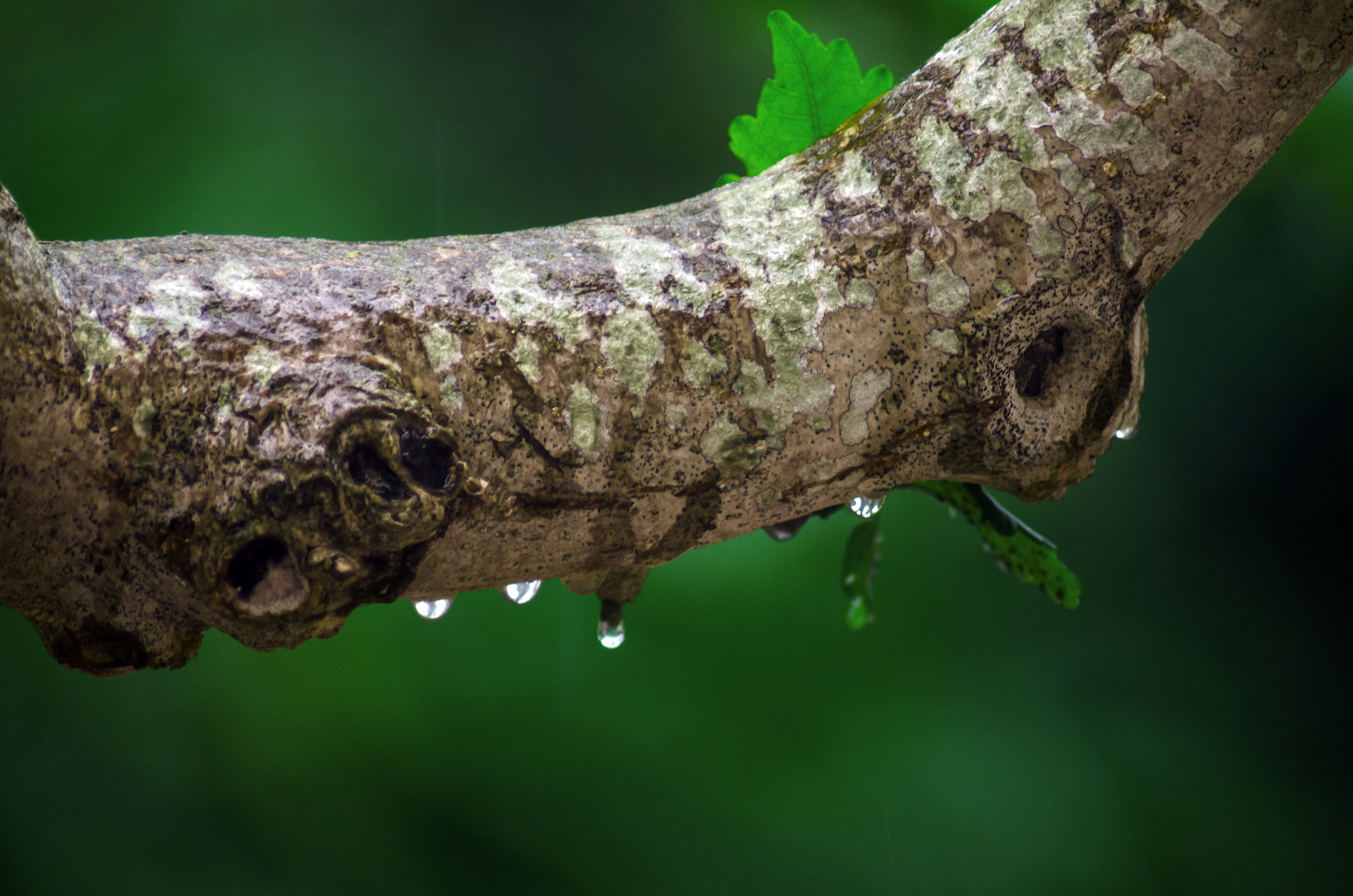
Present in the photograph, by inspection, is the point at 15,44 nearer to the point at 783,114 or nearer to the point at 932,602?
the point at 783,114

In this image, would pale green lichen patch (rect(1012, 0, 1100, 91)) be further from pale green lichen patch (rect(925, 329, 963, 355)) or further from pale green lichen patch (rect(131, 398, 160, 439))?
pale green lichen patch (rect(131, 398, 160, 439))

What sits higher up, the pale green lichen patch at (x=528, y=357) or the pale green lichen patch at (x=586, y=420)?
the pale green lichen patch at (x=528, y=357)

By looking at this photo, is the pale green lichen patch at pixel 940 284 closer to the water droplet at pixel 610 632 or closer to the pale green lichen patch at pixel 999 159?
the pale green lichen patch at pixel 999 159

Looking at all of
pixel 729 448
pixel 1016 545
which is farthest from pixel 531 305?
pixel 1016 545

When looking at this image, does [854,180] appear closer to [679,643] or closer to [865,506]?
[865,506]

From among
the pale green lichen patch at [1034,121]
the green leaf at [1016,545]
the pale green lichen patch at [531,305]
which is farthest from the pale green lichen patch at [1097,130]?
the green leaf at [1016,545]
